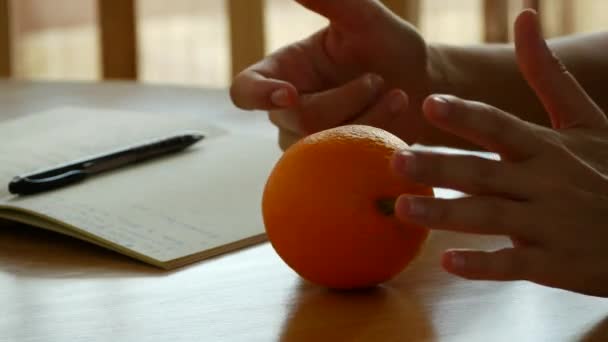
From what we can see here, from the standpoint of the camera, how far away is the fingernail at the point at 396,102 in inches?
37.7

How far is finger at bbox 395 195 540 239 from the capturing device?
22.8 inches

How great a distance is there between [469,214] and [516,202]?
4 centimetres

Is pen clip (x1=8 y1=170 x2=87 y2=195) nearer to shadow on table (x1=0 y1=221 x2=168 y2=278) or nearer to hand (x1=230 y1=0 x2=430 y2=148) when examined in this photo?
shadow on table (x1=0 y1=221 x2=168 y2=278)

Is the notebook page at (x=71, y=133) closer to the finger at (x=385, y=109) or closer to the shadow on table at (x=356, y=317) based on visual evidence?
the finger at (x=385, y=109)

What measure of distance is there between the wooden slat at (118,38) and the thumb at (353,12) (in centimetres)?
77

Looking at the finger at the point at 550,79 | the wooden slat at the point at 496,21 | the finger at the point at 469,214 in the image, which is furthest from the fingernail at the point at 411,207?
the wooden slat at the point at 496,21

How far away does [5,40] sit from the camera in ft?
6.12

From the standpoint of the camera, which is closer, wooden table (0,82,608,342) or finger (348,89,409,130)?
wooden table (0,82,608,342)

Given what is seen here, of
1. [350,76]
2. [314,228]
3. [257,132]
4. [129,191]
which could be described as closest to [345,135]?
[314,228]

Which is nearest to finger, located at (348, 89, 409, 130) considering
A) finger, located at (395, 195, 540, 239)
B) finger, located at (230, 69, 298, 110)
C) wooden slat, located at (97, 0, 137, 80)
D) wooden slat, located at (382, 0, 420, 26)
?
finger, located at (230, 69, 298, 110)

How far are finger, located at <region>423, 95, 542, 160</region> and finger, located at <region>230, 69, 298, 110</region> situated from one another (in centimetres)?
25

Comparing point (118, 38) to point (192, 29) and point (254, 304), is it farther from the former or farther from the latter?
point (192, 29)

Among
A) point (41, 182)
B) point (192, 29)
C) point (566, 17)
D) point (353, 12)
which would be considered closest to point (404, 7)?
point (353, 12)

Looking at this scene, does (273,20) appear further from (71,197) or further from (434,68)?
(71,197)
